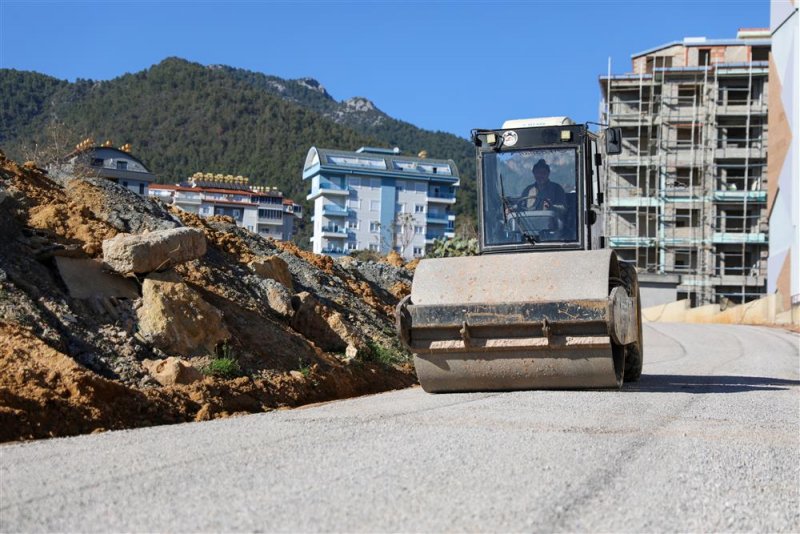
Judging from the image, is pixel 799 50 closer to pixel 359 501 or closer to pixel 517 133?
pixel 517 133

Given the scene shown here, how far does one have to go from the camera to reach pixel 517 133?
13.7m

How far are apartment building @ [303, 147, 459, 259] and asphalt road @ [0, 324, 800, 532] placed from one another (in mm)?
96663

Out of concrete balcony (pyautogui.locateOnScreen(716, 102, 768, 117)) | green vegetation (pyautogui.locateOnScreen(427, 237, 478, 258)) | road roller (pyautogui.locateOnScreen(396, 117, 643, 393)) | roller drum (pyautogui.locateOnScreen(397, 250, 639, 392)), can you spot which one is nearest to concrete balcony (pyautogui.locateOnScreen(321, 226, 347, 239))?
concrete balcony (pyautogui.locateOnScreen(716, 102, 768, 117))

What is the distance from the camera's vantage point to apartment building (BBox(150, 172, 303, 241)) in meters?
124

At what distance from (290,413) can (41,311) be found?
3.50 m

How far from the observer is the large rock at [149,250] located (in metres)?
13.4

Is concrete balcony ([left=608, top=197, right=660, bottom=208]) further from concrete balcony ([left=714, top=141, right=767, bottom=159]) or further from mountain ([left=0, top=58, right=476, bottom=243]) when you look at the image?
mountain ([left=0, top=58, right=476, bottom=243])

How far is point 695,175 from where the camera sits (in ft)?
248

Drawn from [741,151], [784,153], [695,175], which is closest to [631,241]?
[695,175]

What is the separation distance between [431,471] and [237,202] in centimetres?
12267

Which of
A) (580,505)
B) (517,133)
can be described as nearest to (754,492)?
(580,505)

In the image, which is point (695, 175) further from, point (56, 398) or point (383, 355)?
point (56, 398)

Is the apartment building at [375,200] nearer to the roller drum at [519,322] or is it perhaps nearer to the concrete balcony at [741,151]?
the concrete balcony at [741,151]

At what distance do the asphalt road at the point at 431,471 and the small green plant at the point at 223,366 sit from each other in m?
2.13
